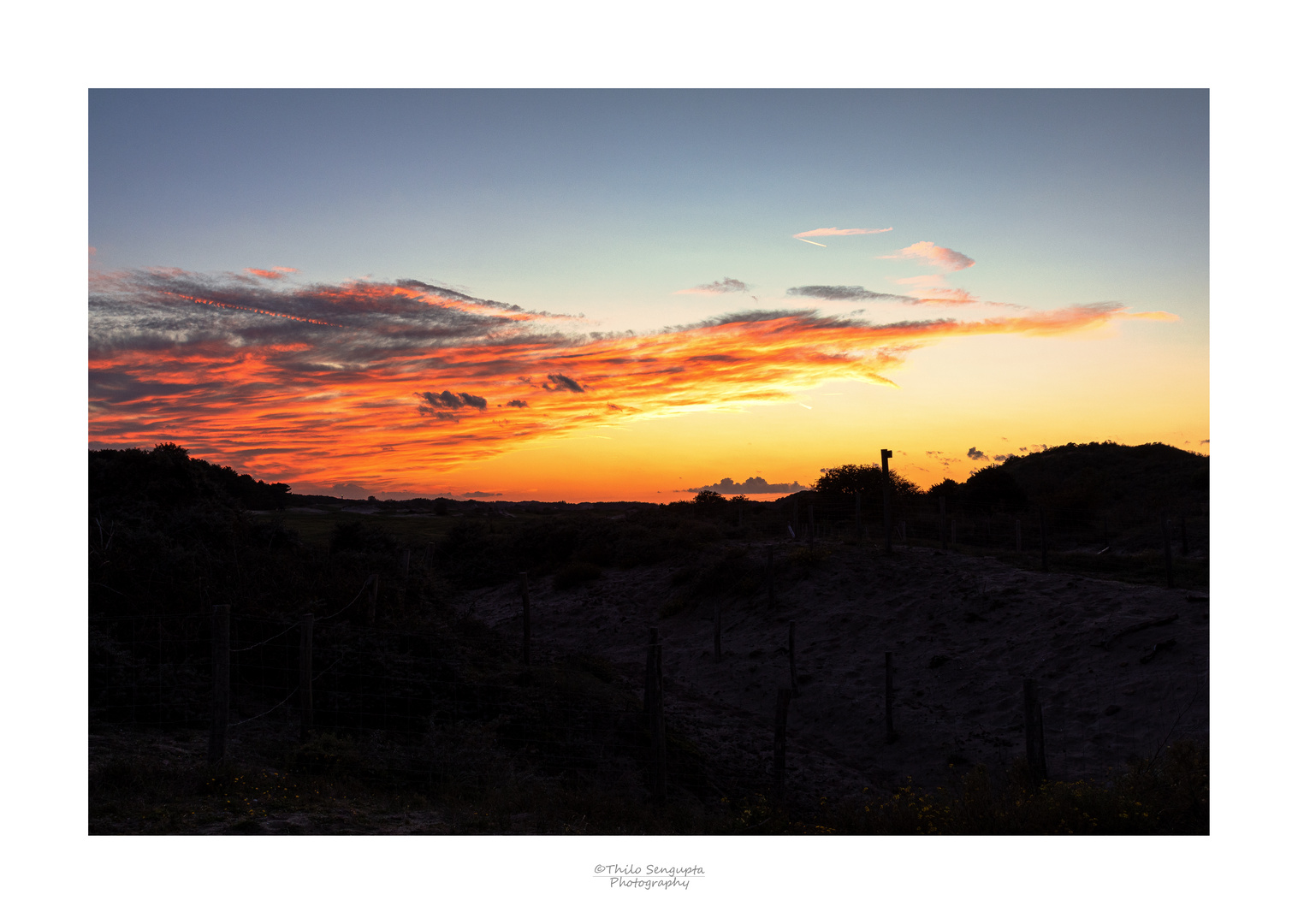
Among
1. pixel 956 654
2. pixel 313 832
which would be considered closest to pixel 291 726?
pixel 313 832

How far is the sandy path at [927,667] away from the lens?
38.6ft

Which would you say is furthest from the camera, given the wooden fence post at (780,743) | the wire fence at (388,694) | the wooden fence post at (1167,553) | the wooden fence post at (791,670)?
the wooden fence post at (1167,553)

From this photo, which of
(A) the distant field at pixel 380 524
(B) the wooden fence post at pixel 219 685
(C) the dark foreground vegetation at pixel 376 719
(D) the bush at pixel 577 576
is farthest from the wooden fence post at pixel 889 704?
(D) the bush at pixel 577 576

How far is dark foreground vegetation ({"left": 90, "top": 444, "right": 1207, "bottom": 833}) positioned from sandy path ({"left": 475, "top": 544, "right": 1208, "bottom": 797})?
1168 millimetres

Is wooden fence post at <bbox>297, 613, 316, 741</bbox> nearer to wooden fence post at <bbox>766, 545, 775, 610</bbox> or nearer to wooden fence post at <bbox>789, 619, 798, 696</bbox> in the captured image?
wooden fence post at <bbox>789, 619, 798, 696</bbox>

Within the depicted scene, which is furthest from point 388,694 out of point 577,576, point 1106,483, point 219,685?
point 1106,483

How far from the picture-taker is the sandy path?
11773 millimetres

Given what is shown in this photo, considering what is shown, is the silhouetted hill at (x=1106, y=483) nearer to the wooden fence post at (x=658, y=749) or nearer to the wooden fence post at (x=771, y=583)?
the wooden fence post at (x=771, y=583)

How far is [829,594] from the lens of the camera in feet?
66.7

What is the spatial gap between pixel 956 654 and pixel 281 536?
1668 cm

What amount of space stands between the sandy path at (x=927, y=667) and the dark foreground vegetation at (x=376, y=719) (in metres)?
1.17

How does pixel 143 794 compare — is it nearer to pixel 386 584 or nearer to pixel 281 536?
pixel 386 584

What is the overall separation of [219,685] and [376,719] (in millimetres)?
2847

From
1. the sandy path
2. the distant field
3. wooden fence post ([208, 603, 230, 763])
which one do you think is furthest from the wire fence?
the distant field
